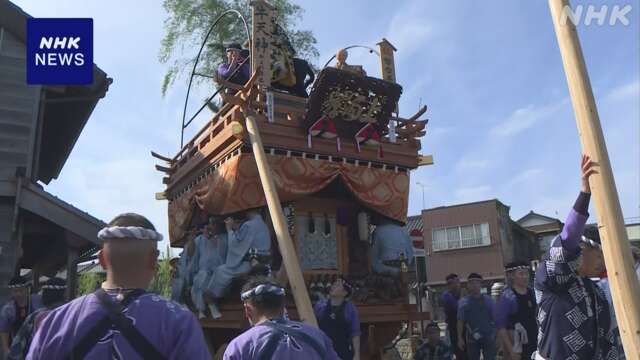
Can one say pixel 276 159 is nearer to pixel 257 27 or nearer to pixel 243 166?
pixel 243 166

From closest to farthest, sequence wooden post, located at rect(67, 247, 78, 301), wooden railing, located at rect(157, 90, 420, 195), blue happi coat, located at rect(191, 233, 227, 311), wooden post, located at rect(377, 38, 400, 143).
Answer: blue happi coat, located at rect(191, 233, 227, 311), wooden railing, located at rect(157, 90, 420, 195), wooden post, located at rect(67, 247, 78, 301), wooden post, located at rect(377, 38, 400, 143)

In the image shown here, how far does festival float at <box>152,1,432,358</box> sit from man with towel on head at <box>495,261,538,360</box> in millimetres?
2174

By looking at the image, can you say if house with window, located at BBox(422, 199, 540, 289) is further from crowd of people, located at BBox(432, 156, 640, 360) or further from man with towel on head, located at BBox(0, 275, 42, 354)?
crowd of people, located at BBox(432, 156, 640, 360)

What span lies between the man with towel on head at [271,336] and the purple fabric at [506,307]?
3282mm

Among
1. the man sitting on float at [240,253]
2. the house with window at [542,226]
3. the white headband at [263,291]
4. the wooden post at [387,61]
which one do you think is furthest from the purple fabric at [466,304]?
the house with window at [542,226]

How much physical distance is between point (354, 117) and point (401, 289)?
101 inches

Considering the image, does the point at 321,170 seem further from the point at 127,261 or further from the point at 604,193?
the point at 127,261

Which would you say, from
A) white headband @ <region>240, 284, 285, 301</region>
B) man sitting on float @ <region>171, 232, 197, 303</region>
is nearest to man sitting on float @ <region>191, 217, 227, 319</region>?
man sitting on float @ <region>171, 232, 197, 303</region>

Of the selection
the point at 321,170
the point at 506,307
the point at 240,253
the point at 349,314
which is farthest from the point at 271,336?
the point at 321,170

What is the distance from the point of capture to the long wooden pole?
83.5 inches

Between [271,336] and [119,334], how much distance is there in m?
0.89

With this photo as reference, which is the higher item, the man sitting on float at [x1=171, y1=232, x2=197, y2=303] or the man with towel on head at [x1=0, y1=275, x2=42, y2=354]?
the man sitting on float at [x1=171, y1=232, x2=197, y2=303]

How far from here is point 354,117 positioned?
7.69 metres

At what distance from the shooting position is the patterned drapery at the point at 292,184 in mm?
6957
